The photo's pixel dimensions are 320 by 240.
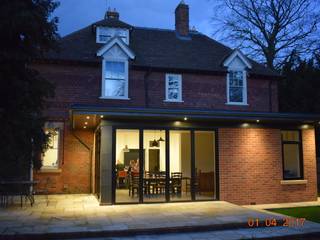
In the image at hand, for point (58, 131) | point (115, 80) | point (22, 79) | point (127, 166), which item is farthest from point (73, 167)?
point (22, 79)

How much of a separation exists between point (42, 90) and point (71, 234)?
3.19 m

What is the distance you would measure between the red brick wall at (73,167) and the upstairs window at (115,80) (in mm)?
2099

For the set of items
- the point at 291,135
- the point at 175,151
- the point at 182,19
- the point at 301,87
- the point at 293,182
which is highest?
the point at 182,19

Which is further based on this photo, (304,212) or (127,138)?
(127,138)

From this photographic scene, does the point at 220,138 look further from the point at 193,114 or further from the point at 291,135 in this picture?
the point at 291,135

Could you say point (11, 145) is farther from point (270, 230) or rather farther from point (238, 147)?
point (238, 147)

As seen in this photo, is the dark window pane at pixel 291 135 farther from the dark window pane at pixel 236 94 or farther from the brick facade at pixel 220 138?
the dark window pane at pixel 236 94

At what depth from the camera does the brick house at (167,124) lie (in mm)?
12719

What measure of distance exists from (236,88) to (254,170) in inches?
234

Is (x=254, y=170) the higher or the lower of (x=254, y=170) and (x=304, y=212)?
the higher

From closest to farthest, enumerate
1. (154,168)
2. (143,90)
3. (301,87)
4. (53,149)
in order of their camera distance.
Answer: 1. (154,168)
2. (53,149)
3. (143,90)
4. (301,87)

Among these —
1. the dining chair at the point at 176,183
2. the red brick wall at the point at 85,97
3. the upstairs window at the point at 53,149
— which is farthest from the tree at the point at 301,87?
the upstairs window at the point at 53,149

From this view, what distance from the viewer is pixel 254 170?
13.7 meters

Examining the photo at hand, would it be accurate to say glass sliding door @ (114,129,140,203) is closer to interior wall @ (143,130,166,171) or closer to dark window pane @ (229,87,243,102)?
interior wall @ (143,130,166,171)
